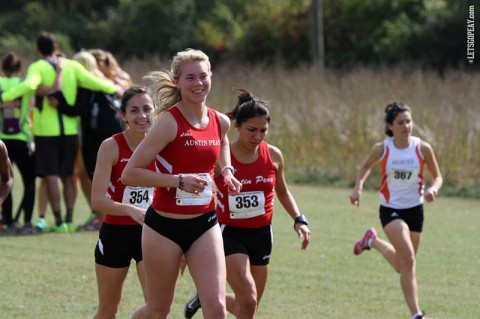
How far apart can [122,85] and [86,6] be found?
37699 mm

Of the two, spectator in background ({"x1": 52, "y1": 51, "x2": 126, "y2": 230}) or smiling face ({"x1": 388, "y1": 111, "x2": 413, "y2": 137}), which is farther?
spectator in background ({"x1": 52, "y1": 51, "x2": 126, "y2": 230})

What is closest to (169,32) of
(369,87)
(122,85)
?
(369,87)

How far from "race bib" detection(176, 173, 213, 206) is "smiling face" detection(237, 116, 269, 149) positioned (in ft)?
4.05

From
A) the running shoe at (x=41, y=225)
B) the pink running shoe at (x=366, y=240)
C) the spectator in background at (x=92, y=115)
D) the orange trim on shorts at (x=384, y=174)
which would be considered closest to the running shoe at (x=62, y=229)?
the running shoe at (x=41, y=225)

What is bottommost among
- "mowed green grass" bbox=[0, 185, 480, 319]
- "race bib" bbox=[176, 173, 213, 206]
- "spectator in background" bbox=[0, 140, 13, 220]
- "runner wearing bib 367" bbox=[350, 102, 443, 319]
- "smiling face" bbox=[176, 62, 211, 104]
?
"mowed green grass" bbox=[0, 185, 480, 319]

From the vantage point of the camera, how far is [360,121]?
62.5 feet

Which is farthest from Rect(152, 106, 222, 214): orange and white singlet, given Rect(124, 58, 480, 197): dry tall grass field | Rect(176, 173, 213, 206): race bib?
Rect(124, 58, 480, 197): dry tall grass field

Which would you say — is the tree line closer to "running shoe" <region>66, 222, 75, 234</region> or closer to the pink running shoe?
"running shoe" <region>66, 222, 75, 234</region>

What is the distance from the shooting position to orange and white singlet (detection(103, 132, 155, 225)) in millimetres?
6914

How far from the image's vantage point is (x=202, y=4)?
142ft

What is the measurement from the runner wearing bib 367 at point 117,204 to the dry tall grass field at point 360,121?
11244 mm

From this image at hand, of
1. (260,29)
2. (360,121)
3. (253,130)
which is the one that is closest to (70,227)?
(253,130)

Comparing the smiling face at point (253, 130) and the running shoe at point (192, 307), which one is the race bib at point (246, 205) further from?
the running shoe at point (192, 307)

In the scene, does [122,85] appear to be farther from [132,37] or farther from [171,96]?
[132,37]
